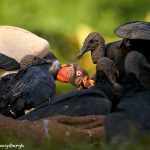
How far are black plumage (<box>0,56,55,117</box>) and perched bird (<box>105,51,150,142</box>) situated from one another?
0.89m

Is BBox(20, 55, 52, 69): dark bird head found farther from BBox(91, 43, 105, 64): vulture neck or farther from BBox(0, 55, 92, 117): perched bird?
BBox(91, 43, 105, 64): vulture neck

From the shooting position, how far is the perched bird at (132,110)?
281 inches

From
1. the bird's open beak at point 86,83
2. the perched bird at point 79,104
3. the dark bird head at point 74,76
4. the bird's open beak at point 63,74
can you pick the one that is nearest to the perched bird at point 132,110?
the perched bird at point 79,104

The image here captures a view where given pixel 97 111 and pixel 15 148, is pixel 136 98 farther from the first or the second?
pixel 15 148

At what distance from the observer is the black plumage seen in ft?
28.6

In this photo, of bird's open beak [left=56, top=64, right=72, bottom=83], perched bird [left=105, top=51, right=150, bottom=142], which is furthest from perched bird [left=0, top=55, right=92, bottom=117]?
perched bird [left=105, top=51, right=150, bottom=142]

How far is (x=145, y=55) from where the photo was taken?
920 cm

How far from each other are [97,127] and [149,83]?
856 mm

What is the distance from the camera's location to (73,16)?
12.6 metres

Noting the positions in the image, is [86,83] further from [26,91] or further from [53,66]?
[26,91]

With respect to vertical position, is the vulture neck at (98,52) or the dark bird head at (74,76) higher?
the vulture neck at (98,52)

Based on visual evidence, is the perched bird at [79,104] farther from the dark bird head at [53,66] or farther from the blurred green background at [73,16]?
the blurred green background at [73,16]

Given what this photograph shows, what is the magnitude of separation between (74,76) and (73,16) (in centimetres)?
291

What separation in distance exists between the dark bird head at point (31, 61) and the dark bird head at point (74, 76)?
28cm
